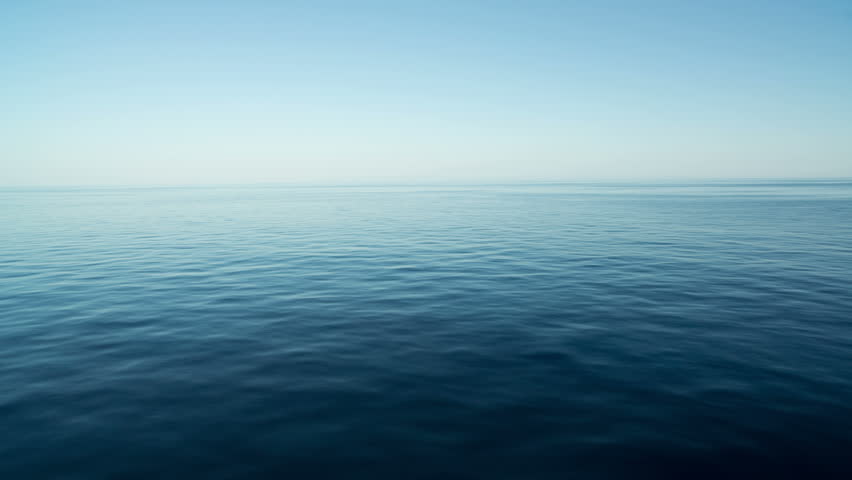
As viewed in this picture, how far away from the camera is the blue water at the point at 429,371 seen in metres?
6.24

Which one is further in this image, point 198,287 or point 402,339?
point 198,287

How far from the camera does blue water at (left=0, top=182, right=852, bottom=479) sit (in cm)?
624

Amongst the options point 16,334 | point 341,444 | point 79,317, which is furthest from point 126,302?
point 341,444

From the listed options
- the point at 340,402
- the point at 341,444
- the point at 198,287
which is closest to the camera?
the point at 341,444

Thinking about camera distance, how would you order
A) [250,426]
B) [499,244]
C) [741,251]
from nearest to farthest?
[250,426]
[741,251]
[499,244]

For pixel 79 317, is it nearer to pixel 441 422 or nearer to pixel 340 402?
pixel 340 402

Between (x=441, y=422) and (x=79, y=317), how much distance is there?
39.5 ft

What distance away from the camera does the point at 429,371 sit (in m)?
8.95

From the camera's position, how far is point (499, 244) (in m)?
26.8

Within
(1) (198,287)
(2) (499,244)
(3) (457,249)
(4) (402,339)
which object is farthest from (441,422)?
(2) (499,244)

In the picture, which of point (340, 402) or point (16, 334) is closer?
point (340, 402)

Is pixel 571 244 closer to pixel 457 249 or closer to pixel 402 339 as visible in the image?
pixel 457 249

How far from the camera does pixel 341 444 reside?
21.6ft

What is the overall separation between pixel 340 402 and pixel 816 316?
1344 cm
